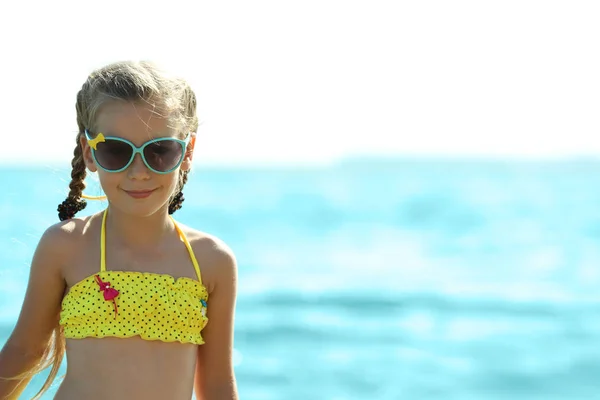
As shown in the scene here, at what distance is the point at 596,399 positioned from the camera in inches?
365

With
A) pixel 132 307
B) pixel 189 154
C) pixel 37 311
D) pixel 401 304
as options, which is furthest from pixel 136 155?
pixel 401 304

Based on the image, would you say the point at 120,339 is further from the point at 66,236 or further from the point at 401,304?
the point at 401,304

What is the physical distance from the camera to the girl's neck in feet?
9.04

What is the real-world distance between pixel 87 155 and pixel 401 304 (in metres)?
10.9

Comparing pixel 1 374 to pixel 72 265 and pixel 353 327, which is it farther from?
Answer: pixel 353 327

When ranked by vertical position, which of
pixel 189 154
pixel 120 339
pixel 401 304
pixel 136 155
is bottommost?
pixel 120 339

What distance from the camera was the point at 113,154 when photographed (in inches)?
101

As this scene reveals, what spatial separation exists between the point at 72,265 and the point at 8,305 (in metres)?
6.29

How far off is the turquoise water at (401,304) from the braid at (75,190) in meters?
0.18

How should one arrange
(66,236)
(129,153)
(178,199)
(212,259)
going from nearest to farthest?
1. (129,153)
2. (66,236)
3. (212,259)
4. (178,199)

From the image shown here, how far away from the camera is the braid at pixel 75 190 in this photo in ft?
9.07

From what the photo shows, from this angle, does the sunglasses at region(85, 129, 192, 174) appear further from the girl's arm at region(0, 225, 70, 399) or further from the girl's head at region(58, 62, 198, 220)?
the girl's arm at region(0, 225, 70, 399)

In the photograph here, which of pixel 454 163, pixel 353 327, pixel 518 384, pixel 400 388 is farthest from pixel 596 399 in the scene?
pixel 454 163

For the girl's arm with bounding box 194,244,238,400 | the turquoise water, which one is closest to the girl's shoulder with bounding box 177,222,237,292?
the girl's arm with bounding box 194,244,238,400
